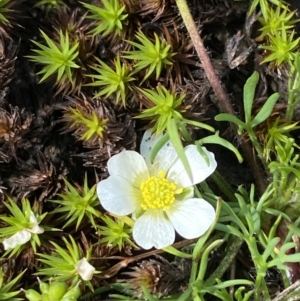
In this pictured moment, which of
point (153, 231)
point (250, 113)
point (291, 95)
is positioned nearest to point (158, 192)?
point (153, 231)

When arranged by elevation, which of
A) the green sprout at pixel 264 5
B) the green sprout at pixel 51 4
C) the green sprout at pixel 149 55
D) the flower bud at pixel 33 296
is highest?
the green sprout at pixel 51 4

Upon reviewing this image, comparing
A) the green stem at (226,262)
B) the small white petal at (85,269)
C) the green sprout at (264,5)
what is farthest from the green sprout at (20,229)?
the green sprout at (264,5)

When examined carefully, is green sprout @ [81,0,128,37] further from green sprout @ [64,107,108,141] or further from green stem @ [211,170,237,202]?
green stem @ [211,170,237,202]

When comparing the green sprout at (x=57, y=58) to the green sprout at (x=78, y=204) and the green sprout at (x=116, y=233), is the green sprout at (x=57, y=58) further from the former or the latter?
the green sprout at (x=116, y=233)

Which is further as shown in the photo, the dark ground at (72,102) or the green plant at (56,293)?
the dark ground at (72,102)

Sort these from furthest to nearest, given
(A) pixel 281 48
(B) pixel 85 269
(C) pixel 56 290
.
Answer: (A) pixel 281 48 → (B) pixel 85 269 → (C) pixel 56 290

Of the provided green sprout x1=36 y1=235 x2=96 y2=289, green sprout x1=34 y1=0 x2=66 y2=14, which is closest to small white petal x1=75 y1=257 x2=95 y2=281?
green sprout x1=36 y1=235 x2=96 y2=289

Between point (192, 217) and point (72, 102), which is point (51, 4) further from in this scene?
point (192, 217)

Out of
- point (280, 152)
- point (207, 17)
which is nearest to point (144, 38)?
point (207, 17)
